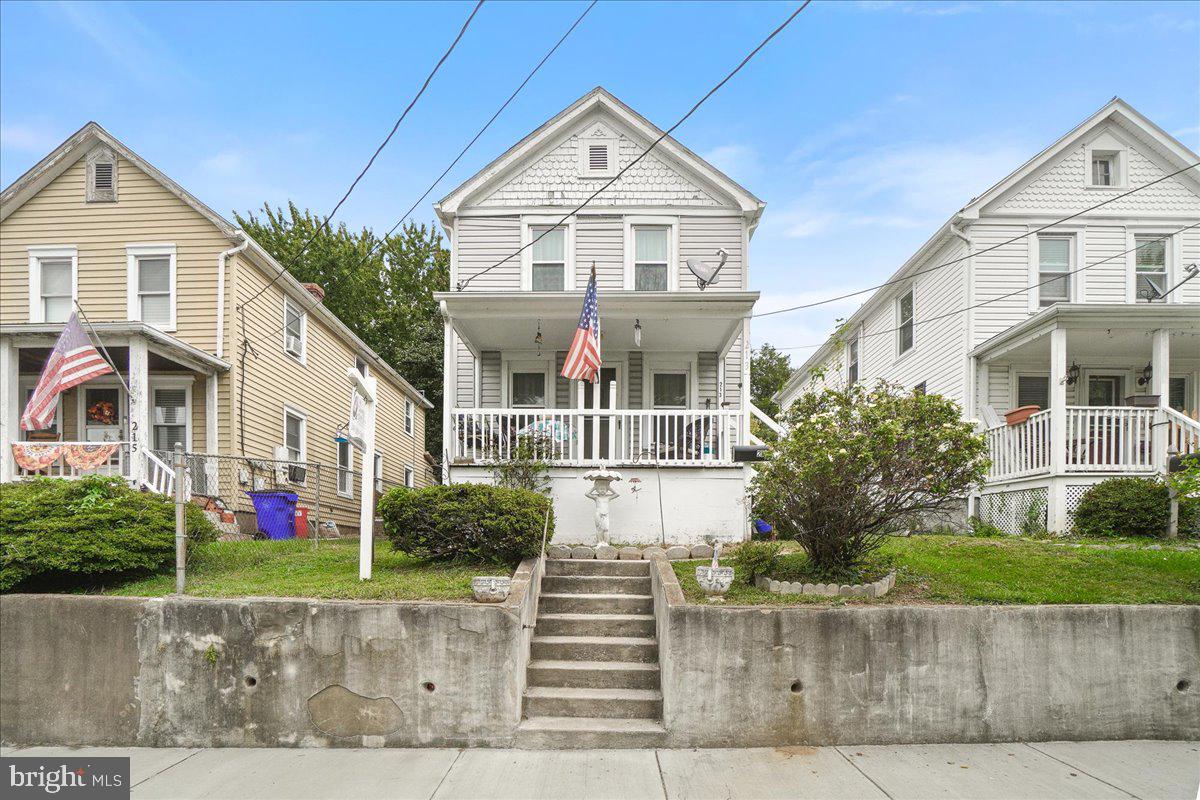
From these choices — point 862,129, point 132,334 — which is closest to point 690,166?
point 862,129

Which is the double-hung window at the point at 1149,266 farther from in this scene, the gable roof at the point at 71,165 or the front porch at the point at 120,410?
the front porch at the point at 120,410

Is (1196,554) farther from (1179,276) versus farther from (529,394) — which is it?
(529,394)

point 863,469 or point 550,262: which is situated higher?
point 550,262

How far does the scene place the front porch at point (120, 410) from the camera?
10562 mm

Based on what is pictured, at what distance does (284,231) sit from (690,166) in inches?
737

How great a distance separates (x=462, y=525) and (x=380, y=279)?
74.2 ft

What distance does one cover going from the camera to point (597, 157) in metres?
13.4

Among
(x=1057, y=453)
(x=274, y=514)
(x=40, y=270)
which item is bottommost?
Answer: (x=274, y=514)

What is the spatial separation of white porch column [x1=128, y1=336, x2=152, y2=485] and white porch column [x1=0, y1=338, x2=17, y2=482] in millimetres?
2018

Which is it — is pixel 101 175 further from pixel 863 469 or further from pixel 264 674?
pixel 863 469

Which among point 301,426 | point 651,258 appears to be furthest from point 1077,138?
point 301,426

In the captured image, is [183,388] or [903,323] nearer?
[183,388]

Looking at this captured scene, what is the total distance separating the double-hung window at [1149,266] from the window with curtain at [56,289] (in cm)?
1965

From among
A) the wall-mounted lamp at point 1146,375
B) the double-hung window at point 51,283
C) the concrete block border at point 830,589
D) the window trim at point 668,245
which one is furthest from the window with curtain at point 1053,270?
the double-hung window at point 51,283
